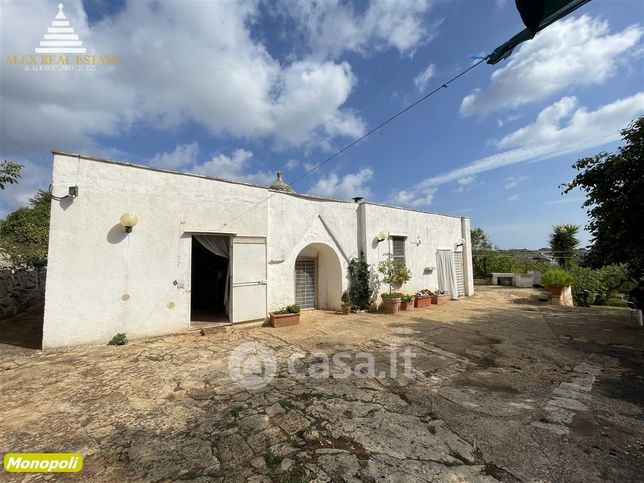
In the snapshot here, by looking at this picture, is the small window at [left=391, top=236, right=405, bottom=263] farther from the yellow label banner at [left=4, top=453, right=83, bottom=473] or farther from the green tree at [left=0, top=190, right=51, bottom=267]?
the green tree at [left=0, top=190, right=51, bottom=267]

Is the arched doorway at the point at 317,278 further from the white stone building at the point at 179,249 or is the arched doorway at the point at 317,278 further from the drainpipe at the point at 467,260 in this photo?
the drainpipe at the point at 467,260

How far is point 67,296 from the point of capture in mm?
5676

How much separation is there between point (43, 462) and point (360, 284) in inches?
348

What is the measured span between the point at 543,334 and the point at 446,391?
5.04m

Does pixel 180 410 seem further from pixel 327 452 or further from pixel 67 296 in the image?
pixel 67 296

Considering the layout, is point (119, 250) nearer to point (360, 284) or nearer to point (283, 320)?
point (283, 320)

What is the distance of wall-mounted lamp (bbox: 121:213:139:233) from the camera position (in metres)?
6.14

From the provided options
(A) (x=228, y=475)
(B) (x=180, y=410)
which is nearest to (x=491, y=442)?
(A) (x=228, y=475)

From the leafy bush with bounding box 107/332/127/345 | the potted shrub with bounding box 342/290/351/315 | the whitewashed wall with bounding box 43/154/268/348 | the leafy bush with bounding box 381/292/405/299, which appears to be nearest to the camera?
the whitewashed wall with bounding box 43/154/268/348

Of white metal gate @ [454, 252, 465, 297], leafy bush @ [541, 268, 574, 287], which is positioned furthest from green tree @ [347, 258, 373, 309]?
leafy bush @ [541, 268, 574, 287]

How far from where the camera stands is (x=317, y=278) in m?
11.0

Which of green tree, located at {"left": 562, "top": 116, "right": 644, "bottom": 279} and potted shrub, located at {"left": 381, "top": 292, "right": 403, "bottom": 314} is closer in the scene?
green tree, located at {"left": 562, "top": 116, "right": 644, "bottom": 279}

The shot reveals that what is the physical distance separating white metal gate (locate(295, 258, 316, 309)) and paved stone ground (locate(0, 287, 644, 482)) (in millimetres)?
4072

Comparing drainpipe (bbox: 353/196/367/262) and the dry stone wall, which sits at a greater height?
drainpipe (bbox: 353/196/367/262)
